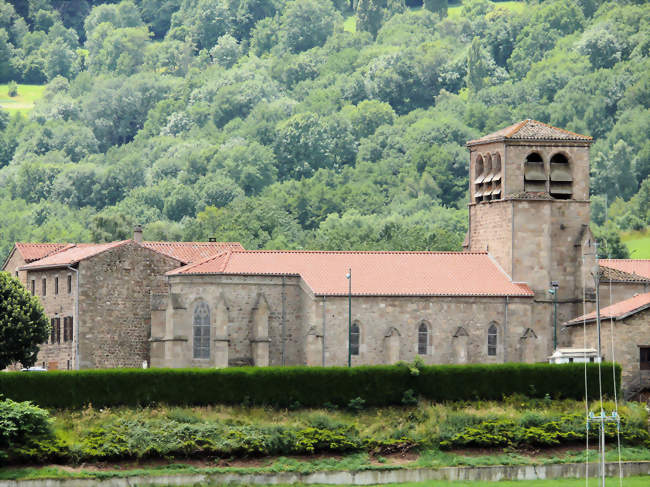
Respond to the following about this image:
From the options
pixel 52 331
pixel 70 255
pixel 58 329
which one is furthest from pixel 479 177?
pixel 52 331

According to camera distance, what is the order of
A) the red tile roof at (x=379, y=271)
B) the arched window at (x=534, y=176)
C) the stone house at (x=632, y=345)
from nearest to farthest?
the stone house at (x=632, y=345)
the red tile roof at (x=379, y=271)
the arched window at (x=534, y=176)

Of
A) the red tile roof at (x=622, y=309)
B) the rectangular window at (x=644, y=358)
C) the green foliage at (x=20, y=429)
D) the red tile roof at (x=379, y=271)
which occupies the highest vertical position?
the red tile roof at (x=379, y=271)

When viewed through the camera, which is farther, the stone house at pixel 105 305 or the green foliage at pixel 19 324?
the stone house at pixel 105 305

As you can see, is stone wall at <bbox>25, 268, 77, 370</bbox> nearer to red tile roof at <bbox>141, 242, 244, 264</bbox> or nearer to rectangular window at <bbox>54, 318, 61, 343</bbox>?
rectangular window at <bbox>54, 318, 61, 343</bbox>

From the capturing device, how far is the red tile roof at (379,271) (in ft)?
370

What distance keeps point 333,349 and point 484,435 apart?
19982 millimetres

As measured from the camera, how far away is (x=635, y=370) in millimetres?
102812

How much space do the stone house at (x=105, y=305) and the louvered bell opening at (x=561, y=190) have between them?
25137mm

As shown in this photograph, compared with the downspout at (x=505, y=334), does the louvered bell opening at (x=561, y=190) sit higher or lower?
higher

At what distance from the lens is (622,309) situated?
10475cm

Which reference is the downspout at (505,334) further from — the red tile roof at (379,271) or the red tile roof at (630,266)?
the red tile roof at (630,266)

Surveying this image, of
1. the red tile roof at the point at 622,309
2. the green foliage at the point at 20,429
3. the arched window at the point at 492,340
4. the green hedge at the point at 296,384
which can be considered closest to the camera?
the green foliage at the point at 20,429

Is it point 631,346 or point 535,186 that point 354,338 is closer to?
point 535,186

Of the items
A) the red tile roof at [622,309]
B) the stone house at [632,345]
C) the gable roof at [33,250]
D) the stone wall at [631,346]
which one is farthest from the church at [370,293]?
the stone wall at [631,346]
